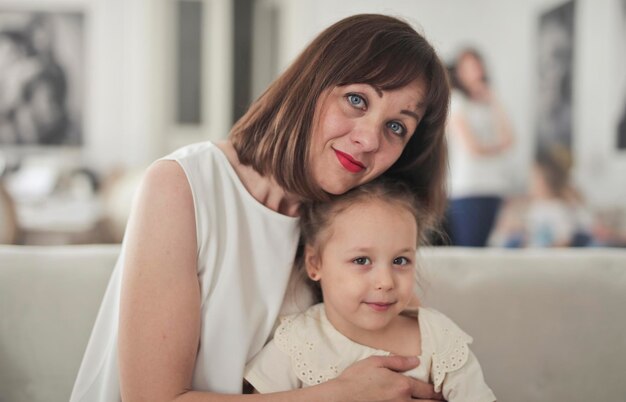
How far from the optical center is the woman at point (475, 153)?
12.0 feet

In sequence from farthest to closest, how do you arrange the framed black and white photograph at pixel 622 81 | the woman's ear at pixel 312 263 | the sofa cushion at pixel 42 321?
the framed black and white photograph at pixel 622 81 < the sofa cushion at pixel 42 321 < the woman's ear at pixel 312 263

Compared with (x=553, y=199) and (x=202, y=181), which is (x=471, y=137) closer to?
(x=553, y=199)

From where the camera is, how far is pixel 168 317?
117 cm

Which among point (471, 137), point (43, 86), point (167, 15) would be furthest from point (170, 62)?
point (471, 137)

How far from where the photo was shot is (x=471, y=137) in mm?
3666

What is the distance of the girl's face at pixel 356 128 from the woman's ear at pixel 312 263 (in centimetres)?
14

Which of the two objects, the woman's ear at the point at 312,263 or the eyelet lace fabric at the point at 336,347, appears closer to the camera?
the eyelet lace fabric at the point at 336,347

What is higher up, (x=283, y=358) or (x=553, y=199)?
(x=283, y=358)

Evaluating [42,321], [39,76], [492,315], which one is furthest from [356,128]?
[39,76]

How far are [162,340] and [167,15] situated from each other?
5.88 meters

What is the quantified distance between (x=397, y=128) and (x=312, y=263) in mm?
327

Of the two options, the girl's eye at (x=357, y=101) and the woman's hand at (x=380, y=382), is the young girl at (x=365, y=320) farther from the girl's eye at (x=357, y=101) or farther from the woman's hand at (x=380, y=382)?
the girl's eye at (x=357, y=101)

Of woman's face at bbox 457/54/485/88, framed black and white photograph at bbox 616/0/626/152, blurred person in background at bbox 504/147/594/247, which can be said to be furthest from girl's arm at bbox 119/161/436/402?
framed black and white photograph at bbox 616/0/626/152

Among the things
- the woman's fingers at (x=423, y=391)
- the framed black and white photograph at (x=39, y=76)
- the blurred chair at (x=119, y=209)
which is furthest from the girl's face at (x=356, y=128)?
the framed black and white photograph at (x=39, y=76)
